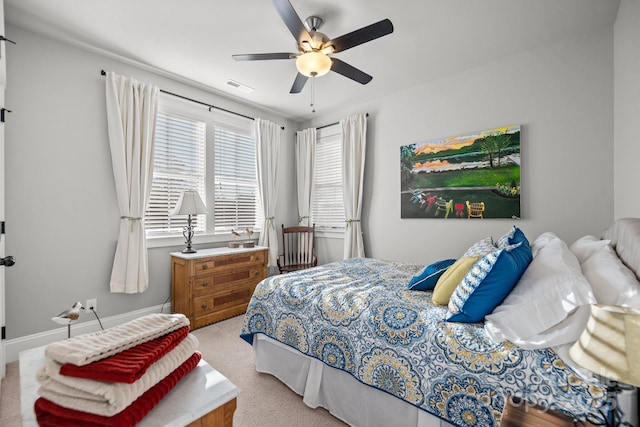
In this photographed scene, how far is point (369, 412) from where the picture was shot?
1.58 meters

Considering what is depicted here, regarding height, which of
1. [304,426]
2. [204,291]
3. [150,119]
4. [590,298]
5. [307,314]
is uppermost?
[150,119]

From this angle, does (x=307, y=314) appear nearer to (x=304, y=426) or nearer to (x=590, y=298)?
(x=304, y=426)

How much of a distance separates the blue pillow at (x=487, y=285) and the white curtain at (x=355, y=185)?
8.26ft

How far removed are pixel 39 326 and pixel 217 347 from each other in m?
1.56

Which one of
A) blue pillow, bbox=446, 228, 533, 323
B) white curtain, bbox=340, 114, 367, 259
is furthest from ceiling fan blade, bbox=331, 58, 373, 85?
blue pillow, bbox=446, 228, 533, 323

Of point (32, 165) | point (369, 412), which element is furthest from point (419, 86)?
point (32, 165)

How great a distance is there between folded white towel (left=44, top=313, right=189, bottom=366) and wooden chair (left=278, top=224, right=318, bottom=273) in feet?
10.7

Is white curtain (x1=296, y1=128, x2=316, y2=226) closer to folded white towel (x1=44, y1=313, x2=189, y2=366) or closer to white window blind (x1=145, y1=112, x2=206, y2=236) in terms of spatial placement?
white window blind (x1=145, y1=112, x2=206, y2=236)

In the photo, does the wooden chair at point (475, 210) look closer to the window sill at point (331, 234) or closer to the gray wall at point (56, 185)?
the window sill at point (331, 234)

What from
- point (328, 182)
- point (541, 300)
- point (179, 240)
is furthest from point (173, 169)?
point (541, 300)

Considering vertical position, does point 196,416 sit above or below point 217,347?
above

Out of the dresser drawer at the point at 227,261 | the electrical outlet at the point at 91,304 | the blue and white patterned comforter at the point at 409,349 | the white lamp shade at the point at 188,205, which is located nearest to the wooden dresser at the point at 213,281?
the dresser drawer at the point at 227,261

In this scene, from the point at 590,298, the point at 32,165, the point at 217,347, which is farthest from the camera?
the point at 217,347

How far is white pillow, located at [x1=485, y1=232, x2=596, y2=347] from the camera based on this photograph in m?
1.14
